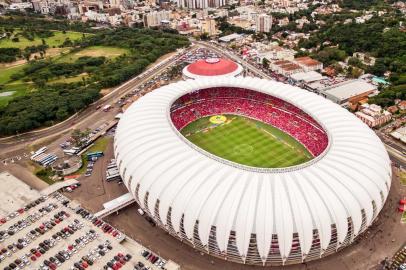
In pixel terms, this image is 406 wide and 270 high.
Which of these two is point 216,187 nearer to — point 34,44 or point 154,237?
point 154,237

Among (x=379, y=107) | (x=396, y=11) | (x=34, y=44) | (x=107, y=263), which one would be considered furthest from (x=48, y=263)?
(x=396, y=11)

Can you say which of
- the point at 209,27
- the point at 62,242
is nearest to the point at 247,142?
the point at 62,242

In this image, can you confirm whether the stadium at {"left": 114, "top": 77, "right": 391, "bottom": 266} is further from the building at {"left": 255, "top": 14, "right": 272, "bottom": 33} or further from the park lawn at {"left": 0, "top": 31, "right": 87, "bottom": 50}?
the park lawn at {"left": 0, "top": 31, "right": 87, "bottom": 50}

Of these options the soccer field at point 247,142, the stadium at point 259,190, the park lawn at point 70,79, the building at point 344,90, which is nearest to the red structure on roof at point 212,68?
the building at point 344,90

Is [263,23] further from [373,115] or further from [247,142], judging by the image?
[247,142]

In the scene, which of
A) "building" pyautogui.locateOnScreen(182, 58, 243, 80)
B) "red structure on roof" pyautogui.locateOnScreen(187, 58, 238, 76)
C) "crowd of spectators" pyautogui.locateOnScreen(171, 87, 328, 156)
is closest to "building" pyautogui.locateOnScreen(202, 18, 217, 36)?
"red structure on roof" pyautogui.locateOnScreen(187, 58, 238, 76)

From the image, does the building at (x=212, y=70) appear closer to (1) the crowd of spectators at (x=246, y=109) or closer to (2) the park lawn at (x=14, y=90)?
(1) the crowd of spectators at (x=246, y=109)

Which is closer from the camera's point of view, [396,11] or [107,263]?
[107,263]
